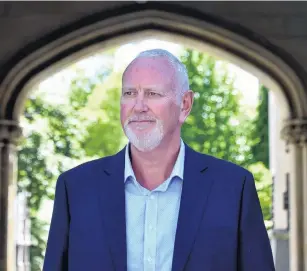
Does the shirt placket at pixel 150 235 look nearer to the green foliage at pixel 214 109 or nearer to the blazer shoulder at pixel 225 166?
the blazer shoulder at pixel 225 166

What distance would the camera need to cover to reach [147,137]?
173 cm

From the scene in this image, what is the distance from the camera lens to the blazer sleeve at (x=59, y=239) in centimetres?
177

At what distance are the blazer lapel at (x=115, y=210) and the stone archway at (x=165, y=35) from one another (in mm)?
6387

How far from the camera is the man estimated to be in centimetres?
173

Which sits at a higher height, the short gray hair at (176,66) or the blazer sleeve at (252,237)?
the short gray hair at (176,66)

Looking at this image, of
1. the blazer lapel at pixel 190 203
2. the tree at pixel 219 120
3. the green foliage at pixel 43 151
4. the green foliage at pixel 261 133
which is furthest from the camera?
the green foliage at pixel 261 133

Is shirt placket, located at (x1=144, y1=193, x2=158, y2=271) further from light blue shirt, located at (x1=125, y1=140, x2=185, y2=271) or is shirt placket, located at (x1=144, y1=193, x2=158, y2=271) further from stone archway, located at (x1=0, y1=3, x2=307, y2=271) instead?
stone archway, located at (x1=0, y1=3, x2=307, y2=271)

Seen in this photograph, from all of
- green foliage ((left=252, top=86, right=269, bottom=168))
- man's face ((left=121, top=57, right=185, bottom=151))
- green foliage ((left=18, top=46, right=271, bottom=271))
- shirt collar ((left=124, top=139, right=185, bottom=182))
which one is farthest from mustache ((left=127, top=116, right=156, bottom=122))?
green foliage ((left=252, top=86, right=269, bottom=168))

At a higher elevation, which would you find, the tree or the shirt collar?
the tree

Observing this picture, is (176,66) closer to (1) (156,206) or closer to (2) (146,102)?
(2) (146,102)

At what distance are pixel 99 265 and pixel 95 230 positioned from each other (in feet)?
0.20

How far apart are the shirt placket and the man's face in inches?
4.0

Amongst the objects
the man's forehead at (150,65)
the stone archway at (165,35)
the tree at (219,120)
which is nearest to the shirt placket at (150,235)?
the man's forehead at (150,65)

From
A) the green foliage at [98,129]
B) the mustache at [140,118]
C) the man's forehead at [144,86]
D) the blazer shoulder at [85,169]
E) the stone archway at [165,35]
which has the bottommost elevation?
the blazer shoulder at [85,169]
